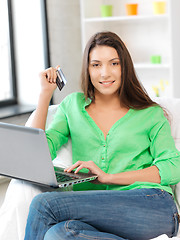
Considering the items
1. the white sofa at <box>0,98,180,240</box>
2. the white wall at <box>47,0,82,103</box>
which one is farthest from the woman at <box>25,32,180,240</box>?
the white wall at <box>47,0,82,103</box>

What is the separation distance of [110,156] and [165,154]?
8.9 inches

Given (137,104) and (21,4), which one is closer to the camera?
(137,104)

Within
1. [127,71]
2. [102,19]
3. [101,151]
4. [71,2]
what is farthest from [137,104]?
[71,2]

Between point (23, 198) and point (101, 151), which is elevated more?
point (101, 151)

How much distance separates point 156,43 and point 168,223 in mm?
2363

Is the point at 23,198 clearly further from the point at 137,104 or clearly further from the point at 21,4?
the point at 21,4

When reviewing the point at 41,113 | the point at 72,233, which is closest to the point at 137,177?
the point at 72,233

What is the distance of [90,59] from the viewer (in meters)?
1.89

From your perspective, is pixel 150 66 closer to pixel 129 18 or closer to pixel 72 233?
pixel 129 18

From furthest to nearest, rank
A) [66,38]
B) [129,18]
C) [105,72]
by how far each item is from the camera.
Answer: [66,38]
[129,18]
[105,72]

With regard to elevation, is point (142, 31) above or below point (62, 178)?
above

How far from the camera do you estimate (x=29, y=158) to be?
1.48 metres

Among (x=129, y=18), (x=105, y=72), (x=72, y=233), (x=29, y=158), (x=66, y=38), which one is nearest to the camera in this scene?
(x=72, y=233)

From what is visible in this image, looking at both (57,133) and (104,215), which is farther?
(57,133)
